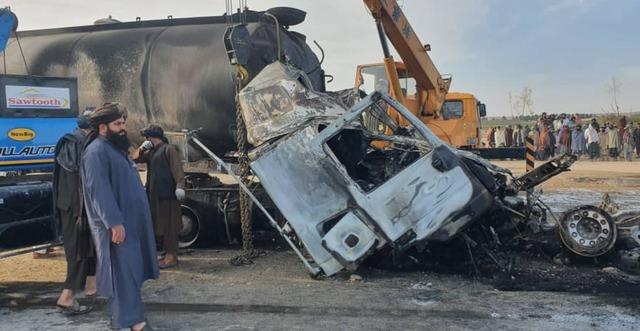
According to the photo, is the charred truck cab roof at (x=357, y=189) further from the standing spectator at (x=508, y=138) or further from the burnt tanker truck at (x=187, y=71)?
the standing spectator at (x=508, y=138)

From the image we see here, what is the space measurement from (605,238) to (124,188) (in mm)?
4619

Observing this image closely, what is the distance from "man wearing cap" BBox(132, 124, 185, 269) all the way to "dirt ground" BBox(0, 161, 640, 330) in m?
0.35

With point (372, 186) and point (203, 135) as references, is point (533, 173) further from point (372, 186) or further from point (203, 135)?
point (203, 135)

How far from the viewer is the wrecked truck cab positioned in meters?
5.32

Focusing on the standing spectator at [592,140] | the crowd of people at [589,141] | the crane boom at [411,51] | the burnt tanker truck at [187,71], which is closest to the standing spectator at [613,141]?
the crowd of people at [589,141]

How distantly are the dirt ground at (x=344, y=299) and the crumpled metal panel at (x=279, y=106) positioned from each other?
1533 millimetres

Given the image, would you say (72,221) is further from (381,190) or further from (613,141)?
(613,141)

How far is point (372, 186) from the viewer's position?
5777 millimetres

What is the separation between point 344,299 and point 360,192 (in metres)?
0.99

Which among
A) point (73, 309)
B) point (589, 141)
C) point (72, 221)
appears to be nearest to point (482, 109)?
point (589, 141)

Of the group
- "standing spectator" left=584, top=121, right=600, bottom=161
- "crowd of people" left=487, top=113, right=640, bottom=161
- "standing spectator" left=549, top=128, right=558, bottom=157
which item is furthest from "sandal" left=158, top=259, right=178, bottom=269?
"standing spectator" left=584, top=121, right=600, bottom=161

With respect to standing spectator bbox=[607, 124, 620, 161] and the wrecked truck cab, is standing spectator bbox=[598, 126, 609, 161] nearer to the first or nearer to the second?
standing spectator bbox=[607, 124, 620, 161]

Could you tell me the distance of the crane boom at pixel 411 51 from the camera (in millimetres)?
10406

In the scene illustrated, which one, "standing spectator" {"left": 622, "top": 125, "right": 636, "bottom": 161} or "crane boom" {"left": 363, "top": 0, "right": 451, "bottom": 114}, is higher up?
"crane boom" {"left": 363, "top": 0, "right": 451, "bottom": 114}
